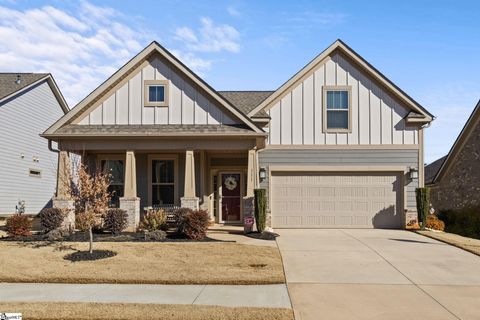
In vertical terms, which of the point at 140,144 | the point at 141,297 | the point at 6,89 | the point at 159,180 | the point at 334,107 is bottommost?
the point at 141,297

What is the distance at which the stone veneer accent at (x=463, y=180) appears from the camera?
20641mm

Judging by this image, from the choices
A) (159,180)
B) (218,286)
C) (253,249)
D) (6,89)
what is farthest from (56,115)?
(218,286)

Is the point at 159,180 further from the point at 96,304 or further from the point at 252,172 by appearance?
the point at 96,304

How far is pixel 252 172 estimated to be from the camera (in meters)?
15.6

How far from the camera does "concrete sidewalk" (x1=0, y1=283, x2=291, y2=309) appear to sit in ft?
24.5

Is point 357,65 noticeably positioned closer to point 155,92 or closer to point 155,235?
point 155,92

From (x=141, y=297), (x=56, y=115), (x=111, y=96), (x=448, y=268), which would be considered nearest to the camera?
(x=141, y=297)

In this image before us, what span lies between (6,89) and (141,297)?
1974cm

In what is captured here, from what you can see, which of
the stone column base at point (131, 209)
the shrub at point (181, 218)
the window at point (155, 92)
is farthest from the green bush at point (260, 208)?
the window at point (155, 92)

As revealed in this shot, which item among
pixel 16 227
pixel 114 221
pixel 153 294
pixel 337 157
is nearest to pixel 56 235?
pixel 16 227

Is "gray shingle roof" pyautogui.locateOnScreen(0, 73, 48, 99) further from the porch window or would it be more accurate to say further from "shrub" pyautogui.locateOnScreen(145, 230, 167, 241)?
"shrub" pyautogui.locateOnScreen(145, 230, 167, 241)

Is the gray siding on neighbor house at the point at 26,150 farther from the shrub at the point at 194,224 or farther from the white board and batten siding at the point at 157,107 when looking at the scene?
the shrub at the point at 194,224

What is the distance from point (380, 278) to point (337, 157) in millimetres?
9428

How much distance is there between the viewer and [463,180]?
21484 millimetres
